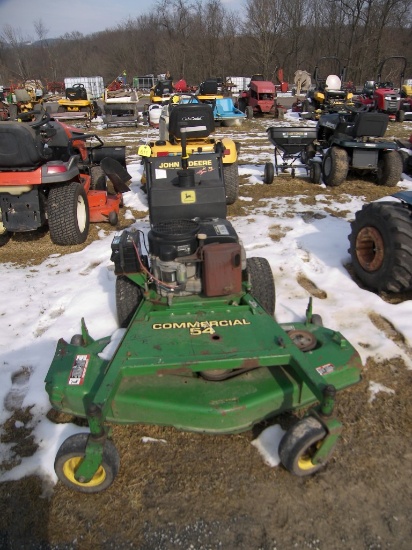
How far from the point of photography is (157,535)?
78.0 inches

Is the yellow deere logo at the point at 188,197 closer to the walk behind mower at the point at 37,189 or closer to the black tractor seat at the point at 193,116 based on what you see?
the walk behind mower at the point at 37,189

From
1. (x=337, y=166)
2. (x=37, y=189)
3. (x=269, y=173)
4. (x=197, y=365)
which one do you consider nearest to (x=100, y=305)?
(x=197, y=365)

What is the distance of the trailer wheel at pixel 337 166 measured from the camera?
7348 millimetres

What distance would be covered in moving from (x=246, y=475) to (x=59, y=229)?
3941 mm

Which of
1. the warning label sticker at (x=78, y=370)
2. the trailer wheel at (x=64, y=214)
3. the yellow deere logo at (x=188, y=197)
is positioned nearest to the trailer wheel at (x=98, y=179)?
the trailer wheel at (x=64, y=214)

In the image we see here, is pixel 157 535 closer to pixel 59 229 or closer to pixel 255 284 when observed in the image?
pixel 255 284

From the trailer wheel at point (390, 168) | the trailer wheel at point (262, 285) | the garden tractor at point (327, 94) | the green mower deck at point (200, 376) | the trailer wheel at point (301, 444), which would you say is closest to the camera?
the trailer wheel at point (301, 444)

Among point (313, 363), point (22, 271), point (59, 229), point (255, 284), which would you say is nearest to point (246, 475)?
point (313, 363)

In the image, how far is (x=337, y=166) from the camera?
A: 7.34 m

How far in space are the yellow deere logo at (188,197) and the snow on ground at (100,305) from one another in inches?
45.8

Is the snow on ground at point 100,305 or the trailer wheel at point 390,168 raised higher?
the trailer wheel at point 390,168

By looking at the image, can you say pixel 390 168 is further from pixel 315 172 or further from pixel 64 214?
pixel 64 214

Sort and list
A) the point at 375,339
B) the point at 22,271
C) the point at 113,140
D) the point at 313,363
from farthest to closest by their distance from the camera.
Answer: the point at 113,140 → the point at 22,271 → the point at 375,339 → the point at 313,363

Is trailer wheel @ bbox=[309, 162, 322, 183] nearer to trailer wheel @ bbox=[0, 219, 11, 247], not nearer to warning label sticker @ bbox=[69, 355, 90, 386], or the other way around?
trailer wheel @ bbox=[0, 219, 11, 247]
